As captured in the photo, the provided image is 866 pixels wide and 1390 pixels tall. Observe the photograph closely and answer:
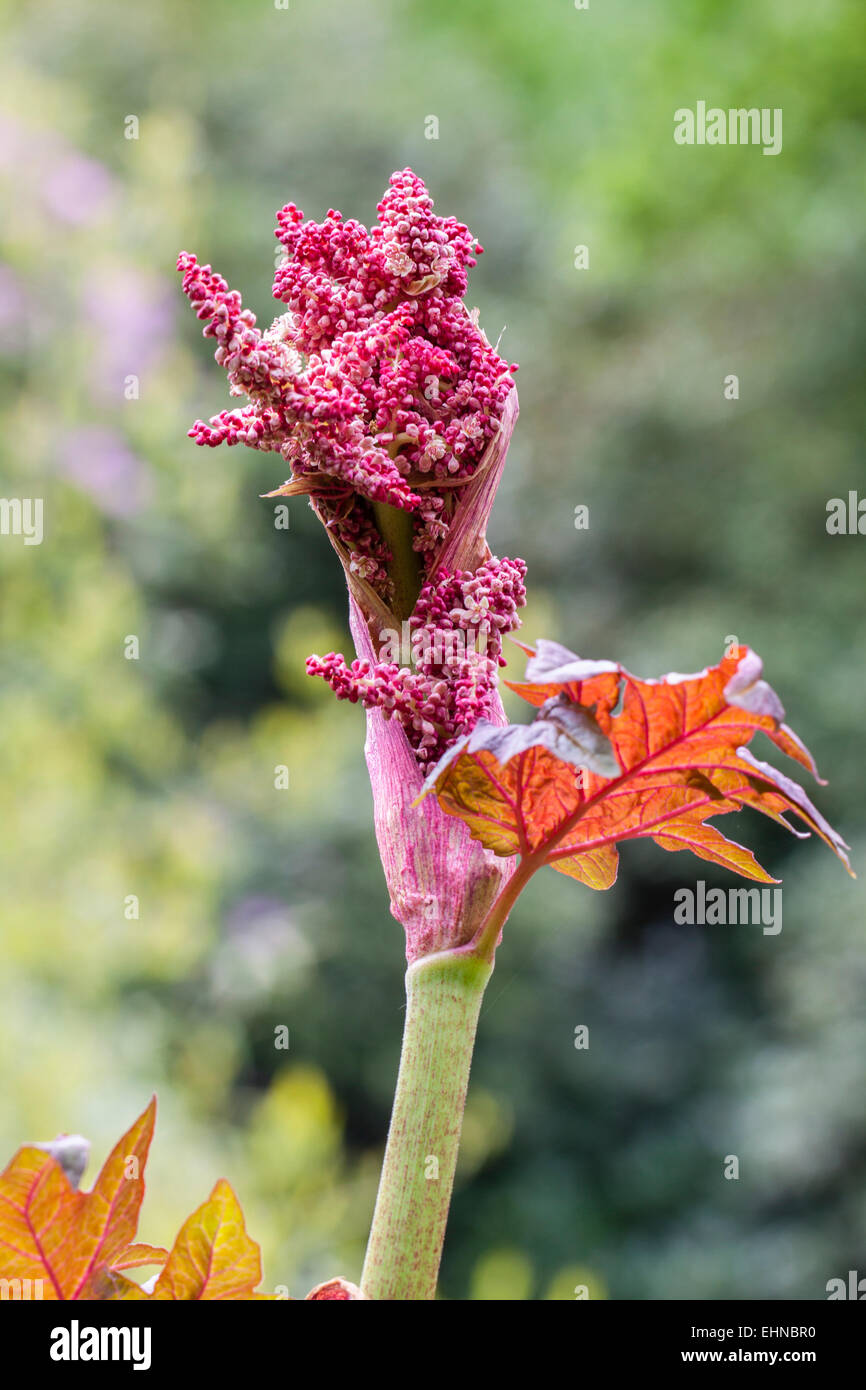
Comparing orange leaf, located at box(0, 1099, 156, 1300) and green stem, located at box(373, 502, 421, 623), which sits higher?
green stem, located at box(373, 502, 421, 623)

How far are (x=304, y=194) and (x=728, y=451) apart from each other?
5.44ft

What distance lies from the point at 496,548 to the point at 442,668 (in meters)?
3.76

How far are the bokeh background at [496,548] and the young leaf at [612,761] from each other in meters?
1.65

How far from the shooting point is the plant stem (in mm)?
406

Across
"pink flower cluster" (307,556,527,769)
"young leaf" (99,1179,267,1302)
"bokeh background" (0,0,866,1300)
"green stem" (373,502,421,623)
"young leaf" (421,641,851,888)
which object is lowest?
"young leaf" (99,1179,267,1302)

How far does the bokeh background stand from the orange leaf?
1576 millimetres

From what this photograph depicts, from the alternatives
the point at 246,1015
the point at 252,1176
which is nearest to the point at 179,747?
the point at 246,1015

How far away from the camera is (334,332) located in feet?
1.51

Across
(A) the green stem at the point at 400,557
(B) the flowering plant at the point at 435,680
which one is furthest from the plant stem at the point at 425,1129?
(A) the green stem at the point at 400,557

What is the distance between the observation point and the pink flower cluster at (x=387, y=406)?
42 cm

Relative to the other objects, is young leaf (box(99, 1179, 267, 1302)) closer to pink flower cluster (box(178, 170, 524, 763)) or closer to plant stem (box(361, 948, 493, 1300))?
plant stem (box(361, 948, 493, 1300))

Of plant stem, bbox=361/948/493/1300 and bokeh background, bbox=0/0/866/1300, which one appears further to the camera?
bokeh background, bbox=0/0/866/1300

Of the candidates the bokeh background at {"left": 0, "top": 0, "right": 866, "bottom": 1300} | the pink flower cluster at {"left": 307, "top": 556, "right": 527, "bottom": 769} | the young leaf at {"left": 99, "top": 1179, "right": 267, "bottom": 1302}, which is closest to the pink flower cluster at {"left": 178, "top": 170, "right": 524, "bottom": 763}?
the pink flower cluster at {"left": 307, "top": 556, "right": 527, "bottom": 769}

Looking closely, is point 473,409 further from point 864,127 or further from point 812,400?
point 864,127
